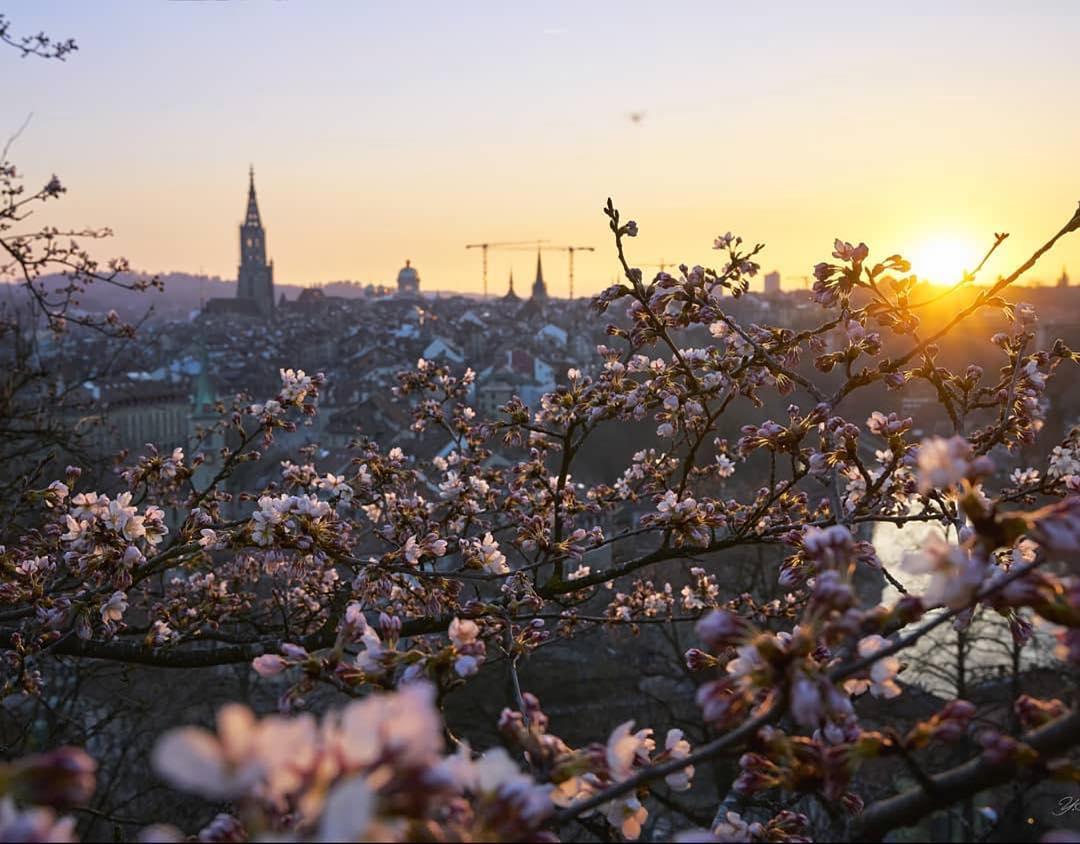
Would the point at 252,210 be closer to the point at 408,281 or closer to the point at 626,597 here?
the point at 408,281

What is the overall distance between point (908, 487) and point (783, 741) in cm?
303

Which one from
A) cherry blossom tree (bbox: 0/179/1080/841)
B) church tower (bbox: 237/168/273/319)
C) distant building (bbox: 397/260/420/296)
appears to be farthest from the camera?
distant building (bbox: 397/260/420/296)

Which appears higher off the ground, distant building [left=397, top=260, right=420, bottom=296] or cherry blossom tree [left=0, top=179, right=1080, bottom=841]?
distant building [left=397, top=260, right=420, bottom=296]

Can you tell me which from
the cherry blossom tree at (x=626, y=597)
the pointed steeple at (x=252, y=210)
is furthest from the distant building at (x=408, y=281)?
the cherry blossom tree at (x=626, y=597)

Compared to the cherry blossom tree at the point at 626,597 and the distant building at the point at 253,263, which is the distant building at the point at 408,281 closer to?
the distant building at the point at 253,263

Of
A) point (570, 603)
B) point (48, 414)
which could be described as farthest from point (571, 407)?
point (48, 414)

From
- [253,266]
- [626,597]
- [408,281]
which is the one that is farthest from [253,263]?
[626,597]

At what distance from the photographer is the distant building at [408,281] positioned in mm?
188625

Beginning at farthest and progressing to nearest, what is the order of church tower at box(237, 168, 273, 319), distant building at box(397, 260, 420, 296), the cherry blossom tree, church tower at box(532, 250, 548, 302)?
distant building at box(397, 260, 420, 296) < church tower at box(237, 168, 273, 319) < church tower at box(532, 250, 548, 302) < the cherry blossom tree

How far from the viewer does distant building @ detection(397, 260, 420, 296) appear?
619 feet

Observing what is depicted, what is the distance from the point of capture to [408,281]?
630ft

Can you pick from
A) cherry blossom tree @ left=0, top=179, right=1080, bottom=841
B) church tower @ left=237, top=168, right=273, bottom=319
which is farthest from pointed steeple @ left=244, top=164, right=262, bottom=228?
cherry blossom tree @ left=0, top=179, right=1080, bottom=841

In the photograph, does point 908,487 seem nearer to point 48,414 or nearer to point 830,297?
point 830,297

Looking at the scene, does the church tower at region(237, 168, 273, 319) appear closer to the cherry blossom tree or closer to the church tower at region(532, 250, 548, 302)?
the church tower at region(532, 250, 548, 302)
